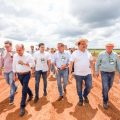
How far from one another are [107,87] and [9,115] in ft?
10.4

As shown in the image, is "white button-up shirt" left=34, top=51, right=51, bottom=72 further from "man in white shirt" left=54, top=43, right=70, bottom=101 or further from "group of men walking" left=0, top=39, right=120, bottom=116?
"group of men walking" left=0, top=39, right=120, bottom=116

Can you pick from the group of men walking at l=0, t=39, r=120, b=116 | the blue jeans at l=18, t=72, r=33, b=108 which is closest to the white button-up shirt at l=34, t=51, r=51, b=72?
the group of men walking at l=0, t=39, r=120, b=116

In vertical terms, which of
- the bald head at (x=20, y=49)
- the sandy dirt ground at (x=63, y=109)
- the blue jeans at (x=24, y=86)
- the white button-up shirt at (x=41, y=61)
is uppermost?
the bald head at (x=20, y=49)

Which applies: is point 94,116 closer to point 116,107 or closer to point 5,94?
point 116,107

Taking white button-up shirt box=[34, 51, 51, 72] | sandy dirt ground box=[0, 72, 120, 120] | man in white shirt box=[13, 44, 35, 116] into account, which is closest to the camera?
sandy dirt ground box=[0, 72, 120, 120]

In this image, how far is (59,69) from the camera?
28.9 feet

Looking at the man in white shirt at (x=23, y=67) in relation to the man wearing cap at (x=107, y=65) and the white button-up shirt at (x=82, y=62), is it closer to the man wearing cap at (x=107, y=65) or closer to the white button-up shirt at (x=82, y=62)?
the white button-up shirt at (x=82, y=62)

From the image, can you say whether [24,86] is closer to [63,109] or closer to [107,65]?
[63,109]

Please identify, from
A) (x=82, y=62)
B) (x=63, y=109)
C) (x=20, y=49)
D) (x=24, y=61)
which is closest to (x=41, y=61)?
(x=24, y=61)

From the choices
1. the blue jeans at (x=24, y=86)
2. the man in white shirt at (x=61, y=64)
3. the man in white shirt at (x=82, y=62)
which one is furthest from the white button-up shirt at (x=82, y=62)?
the blue jeans at (x=24, y=86)

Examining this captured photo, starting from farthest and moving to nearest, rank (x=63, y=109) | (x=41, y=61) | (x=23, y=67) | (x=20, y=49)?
(x=41, y=61), (x=63, y=109), (x=23, y=67), (x=20, y=49)

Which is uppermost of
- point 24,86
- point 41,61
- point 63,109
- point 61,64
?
point 41,61

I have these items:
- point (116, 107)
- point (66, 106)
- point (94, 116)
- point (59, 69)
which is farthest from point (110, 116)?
point (59, 69)

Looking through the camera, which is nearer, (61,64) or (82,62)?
(82,62)
